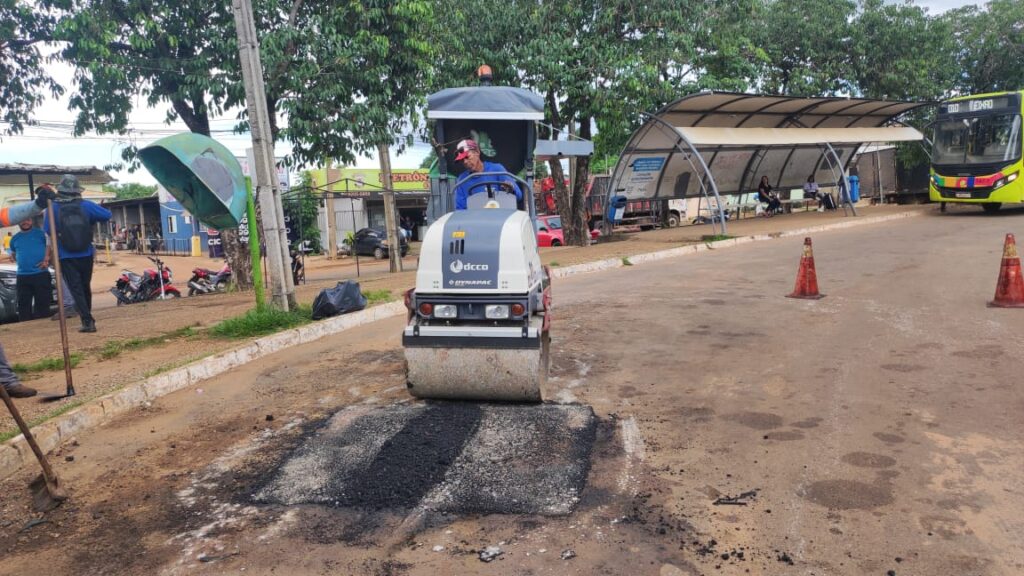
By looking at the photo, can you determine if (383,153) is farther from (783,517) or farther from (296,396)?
(783,517)

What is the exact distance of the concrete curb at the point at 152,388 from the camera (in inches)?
200

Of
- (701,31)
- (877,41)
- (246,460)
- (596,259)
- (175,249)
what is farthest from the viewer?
(175,249)

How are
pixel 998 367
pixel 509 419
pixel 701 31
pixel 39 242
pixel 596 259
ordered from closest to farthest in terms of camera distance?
pixel 509 419
pixel 998 367
pixel 39 242
pixel 596 259
pixel 701 31

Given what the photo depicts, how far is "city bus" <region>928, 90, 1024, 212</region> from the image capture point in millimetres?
20000

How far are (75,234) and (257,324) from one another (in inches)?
93.8

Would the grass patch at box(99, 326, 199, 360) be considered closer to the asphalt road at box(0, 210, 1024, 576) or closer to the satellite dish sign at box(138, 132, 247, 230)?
the satellite dish sign at box(138, 132, 247, 230)

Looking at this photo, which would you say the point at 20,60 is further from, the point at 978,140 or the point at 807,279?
the point at 978,140

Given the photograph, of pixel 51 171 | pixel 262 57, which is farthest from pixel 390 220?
pixel 51 171

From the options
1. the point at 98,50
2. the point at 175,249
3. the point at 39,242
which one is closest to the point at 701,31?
the point at 98,50

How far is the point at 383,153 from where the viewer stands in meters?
20.0

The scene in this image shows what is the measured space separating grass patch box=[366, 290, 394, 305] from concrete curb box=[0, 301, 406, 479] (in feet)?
2.56

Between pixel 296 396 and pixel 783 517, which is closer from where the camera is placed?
pixel 783 517

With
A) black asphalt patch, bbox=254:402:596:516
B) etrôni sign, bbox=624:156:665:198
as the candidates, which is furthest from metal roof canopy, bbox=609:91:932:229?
black asphalt patch, bbox=254:402:596:516

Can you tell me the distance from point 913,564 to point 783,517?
0.63 meters
